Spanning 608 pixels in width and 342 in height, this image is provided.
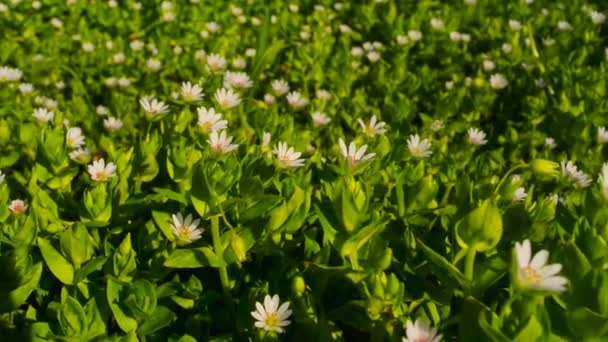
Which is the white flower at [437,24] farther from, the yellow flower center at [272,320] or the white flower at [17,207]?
the yellow flower center at [272,320]

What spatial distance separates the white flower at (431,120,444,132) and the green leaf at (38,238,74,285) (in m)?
1.90

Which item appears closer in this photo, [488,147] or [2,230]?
[2,230]

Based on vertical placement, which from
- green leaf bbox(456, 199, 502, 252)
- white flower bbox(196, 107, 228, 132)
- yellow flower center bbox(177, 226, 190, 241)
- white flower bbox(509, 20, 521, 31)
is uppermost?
green leaf bbox(456, 199, 502, 252)

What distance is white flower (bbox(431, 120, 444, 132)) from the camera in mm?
3166

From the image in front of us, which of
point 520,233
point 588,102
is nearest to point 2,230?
point 520,233

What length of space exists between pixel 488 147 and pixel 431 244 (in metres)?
1.61

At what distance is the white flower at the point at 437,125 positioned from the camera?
10.4ft

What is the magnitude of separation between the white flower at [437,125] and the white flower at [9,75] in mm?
2026

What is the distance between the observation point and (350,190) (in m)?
1.61

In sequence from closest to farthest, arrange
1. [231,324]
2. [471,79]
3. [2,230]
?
[231,324]
[2,230]
[471,79]

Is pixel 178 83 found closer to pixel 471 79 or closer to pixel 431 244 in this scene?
pixel 471 79

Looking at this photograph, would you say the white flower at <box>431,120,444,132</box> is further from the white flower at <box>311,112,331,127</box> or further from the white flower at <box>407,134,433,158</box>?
→ the white flower at <box>407,134,433,158</box>

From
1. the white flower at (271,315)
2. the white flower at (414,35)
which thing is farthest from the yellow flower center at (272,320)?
the white flower at (414,35)

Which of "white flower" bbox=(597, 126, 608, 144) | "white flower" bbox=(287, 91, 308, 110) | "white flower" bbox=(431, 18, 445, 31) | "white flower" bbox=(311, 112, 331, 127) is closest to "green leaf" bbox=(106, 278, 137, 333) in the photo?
"white flower" bbox=(311, 112, 331, 127)
